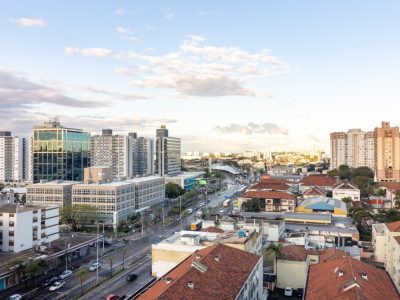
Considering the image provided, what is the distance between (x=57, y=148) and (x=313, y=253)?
7593 cm

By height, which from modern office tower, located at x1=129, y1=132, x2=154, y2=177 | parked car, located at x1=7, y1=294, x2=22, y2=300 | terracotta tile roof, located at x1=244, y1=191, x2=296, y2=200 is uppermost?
modern office tower, located at x1=129, y1=132, x2=154, y2=177

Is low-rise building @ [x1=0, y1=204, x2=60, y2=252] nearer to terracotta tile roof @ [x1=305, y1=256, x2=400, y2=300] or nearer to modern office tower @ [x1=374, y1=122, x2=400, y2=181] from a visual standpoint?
terracotta tile roof @ [x1=305, y1=256, x2=400, y2=300]

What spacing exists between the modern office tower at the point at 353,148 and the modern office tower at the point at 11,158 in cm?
9997

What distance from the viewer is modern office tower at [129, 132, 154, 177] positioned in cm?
12161

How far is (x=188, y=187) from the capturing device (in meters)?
106

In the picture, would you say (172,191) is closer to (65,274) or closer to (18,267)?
(65,274)

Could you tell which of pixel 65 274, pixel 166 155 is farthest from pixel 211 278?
pixel 166 155

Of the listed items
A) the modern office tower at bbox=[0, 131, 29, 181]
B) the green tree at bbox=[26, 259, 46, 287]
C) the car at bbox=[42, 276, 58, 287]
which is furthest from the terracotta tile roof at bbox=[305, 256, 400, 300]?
the modern office tower at bbox=[0, 131, 29, 181]

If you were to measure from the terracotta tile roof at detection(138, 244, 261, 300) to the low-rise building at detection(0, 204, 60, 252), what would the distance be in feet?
72.9

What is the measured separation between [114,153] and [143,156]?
14067 mm

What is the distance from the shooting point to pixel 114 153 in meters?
112

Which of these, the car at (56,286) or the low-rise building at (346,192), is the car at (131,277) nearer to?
the car at (56,286)

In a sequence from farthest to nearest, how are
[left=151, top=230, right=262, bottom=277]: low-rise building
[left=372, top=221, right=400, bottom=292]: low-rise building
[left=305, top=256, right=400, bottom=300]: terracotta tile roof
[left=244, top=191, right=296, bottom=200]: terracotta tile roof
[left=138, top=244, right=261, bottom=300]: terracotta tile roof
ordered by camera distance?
[left=244, top=191, right=296, bottom=200]: terracotta tile roof, [left=372, top=221, right=400, bottom=292]: low-rise building, [left=151, top=230, right=262, bottom=277]: low-rise building, [left=305, top=256, right=400, bottom=300]: terracotta tile roof, [left=138, top=244, right=261, bottom=300]: terracotta tile roof

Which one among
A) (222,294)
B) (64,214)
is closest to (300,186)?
(64,214)
